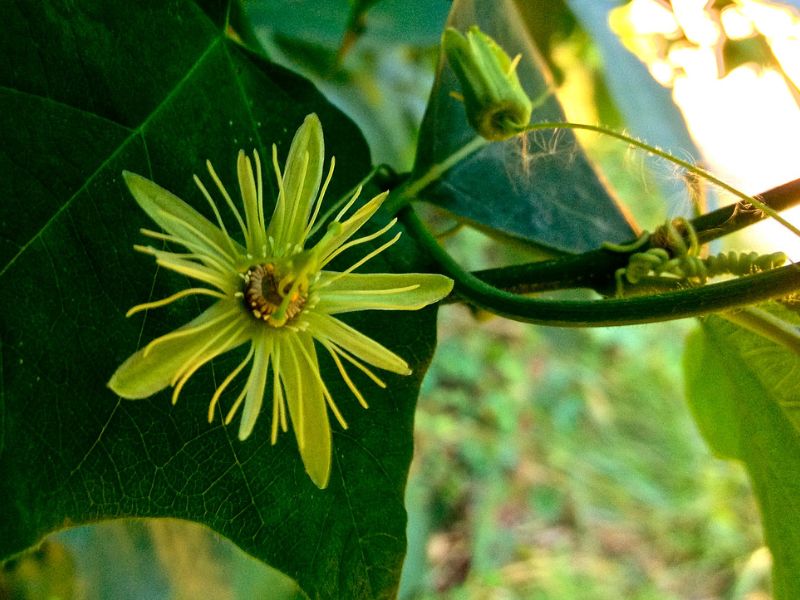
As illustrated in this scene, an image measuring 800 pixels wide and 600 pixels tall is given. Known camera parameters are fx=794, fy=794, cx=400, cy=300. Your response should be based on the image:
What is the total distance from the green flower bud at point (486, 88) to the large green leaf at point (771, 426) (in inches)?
8.6

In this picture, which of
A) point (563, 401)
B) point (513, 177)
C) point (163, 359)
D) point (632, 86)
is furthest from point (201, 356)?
point (563, 401)

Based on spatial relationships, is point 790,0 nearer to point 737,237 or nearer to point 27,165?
point 737,237

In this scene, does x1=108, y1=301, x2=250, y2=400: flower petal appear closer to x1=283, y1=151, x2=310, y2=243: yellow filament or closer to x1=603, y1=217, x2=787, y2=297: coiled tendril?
x1=283, y1=151, x2=310, y2=243: yellow filament

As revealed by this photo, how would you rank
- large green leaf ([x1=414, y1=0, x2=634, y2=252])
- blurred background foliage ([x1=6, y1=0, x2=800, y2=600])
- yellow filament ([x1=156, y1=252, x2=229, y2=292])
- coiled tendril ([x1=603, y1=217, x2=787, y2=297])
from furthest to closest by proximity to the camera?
blurred background foliage ([x1=6, y1=0, x2=800, y2=600]) → large green leaf ([x1=414, y1=0, x2=634, y2=252]) → coiled tendril ([x1=603, y1=217, x2=787, y2=297]) → yellow filament ([x1=156, y1=252, x2=229, y2=292])

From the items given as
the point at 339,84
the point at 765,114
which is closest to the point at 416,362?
the point at 765,114

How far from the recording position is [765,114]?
0.73 meters

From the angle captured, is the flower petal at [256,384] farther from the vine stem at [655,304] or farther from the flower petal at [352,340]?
the vine stem at [655,304]

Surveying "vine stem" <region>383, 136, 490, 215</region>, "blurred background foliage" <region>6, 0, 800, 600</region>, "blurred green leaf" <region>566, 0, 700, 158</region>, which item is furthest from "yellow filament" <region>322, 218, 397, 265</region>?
"blurred green leaf" <region>566, 0, 700, 158</region>

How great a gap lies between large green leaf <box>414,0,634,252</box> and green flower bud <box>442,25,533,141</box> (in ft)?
0.19

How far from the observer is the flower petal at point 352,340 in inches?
16.5

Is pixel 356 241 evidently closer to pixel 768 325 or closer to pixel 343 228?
pixel 343 228

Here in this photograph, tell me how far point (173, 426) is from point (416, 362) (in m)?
0.16

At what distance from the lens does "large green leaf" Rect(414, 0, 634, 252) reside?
2.02ft

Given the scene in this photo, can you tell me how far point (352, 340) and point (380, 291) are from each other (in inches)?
1.2
